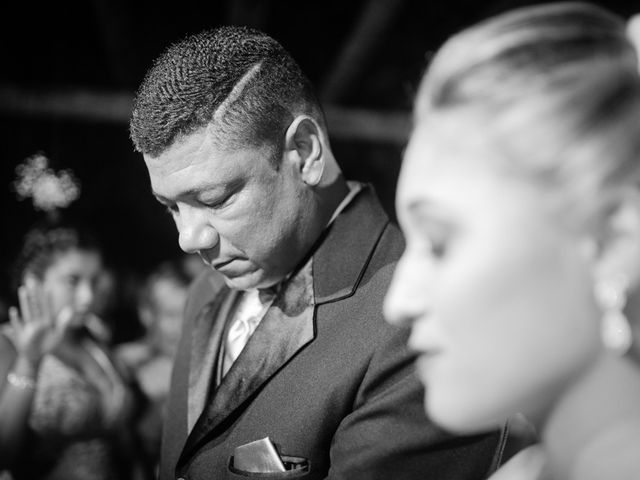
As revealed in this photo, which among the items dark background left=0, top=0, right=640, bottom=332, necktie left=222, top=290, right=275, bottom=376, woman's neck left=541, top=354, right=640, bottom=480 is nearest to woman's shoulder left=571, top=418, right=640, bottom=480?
woman's neck left=541, top=354, right=640, bottom=480

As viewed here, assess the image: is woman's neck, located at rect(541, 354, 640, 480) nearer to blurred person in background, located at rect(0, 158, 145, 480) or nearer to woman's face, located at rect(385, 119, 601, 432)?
woman's face, located at rect(385, 119, 601, 432)

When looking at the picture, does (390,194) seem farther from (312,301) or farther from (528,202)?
(528,202)

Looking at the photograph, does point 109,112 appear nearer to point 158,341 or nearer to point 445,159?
point 158,341

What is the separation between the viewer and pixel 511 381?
31.1 inches

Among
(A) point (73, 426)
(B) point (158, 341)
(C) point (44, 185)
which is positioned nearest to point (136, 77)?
(C) point (44, 185)

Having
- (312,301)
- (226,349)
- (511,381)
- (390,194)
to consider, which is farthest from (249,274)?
(390,194)

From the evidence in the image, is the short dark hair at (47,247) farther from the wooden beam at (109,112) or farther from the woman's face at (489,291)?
the woman's face at (489,291)

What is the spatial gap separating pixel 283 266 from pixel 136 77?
400 centimetres

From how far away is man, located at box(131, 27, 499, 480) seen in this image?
1.23 m

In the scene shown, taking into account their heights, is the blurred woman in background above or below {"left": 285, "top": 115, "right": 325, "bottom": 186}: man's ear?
above

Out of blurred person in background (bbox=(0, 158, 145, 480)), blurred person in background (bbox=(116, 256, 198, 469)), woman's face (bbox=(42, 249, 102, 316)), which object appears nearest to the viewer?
blurred person in background (bbox=(0, 158, 145, 480))

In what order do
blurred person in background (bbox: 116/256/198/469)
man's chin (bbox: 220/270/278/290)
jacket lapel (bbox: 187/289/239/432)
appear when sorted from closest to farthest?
man's chin (bbox: 220/270/278/290)
jacket lapel (bbox: 187/289/239/432)
blurred person in background (bbox: 116/256/198/469)

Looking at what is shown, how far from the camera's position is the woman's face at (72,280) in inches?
112

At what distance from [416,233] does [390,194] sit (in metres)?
4.55
